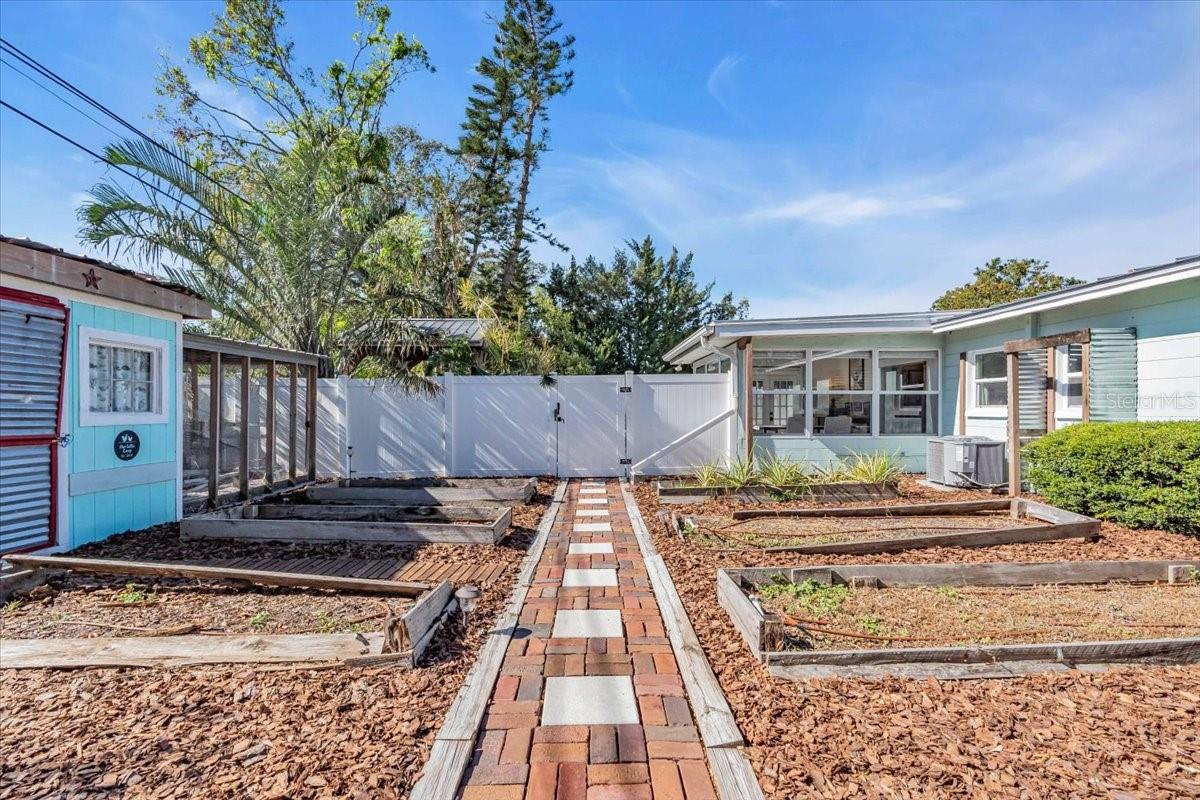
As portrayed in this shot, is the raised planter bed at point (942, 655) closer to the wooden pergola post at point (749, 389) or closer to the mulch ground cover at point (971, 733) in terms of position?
the mulch ground cover at point (971, 733)

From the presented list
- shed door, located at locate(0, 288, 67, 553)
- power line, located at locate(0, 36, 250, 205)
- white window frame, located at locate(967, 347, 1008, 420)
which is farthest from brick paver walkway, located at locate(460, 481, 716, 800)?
power line, located at locate(0, 36, 250, 205)

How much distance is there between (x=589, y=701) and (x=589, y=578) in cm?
187

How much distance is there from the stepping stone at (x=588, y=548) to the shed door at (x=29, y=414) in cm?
453

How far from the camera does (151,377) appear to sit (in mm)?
5953

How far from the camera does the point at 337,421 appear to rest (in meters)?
9.98

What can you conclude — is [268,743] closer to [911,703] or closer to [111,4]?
[911,703]

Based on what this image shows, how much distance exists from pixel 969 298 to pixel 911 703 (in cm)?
2828

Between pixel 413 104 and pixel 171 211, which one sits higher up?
pixel 413 104

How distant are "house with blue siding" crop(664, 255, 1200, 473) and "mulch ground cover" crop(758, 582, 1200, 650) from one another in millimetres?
3719

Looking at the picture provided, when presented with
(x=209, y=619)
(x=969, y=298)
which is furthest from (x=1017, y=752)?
(x=969, y=298)

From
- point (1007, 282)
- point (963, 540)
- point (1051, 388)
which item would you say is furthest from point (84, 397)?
point (1007, 282)

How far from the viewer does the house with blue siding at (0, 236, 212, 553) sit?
454 cm

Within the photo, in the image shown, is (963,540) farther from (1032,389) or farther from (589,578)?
(1032,389)

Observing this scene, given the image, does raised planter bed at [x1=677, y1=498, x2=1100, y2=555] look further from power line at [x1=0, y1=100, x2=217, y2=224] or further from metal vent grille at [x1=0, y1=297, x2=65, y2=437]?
power line at [x1=0, y1=100, x2=217, y2=224]
